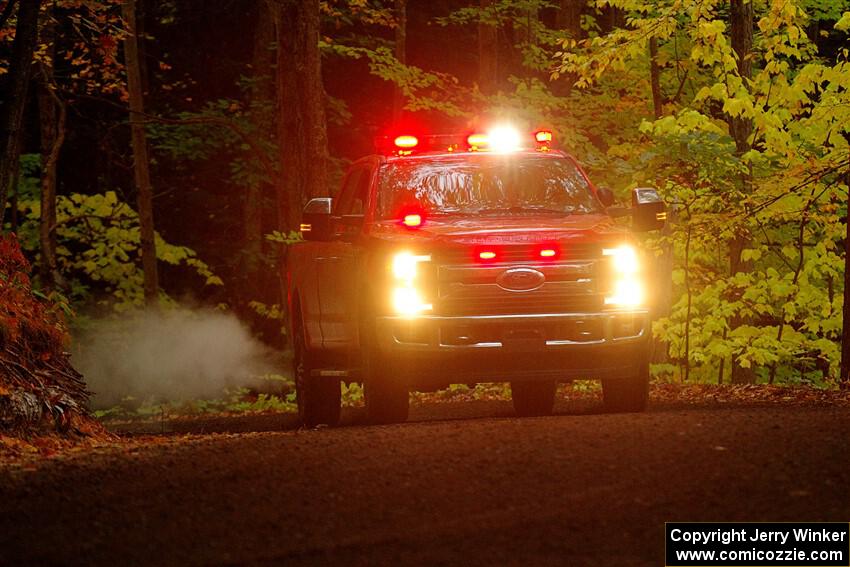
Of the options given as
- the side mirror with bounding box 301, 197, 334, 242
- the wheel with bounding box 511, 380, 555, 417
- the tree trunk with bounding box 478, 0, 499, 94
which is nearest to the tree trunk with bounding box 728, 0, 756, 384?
the tree trunk with bounding box 478, 0, 499, 94

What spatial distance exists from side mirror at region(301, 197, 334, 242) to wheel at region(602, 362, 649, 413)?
2.58 metres

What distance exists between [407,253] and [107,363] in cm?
2179

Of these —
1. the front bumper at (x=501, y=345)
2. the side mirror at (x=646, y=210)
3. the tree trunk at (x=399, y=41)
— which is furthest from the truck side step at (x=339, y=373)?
the tree trunk at (x=399, y=41)

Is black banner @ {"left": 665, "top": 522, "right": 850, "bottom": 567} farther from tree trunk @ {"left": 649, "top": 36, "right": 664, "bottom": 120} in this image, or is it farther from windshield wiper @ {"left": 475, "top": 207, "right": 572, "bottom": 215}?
tree trunk @ {"left": 649, "top": 36, "right": 664, "bottom": 120}

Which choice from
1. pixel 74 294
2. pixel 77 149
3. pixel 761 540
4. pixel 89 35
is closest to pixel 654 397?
pixel 761 540

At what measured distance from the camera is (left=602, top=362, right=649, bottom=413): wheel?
1137cm

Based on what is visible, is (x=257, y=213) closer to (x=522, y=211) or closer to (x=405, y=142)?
(x=405, y=142)

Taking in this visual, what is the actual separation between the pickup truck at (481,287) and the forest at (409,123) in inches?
117

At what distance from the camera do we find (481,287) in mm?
10609

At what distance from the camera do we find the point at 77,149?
3647 cm

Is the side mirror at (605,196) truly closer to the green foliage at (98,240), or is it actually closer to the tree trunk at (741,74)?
the tree trunk at (741,74)

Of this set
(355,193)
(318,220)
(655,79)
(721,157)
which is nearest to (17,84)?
(355,193)

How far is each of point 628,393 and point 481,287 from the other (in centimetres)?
174

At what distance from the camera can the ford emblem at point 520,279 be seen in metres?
10.6
